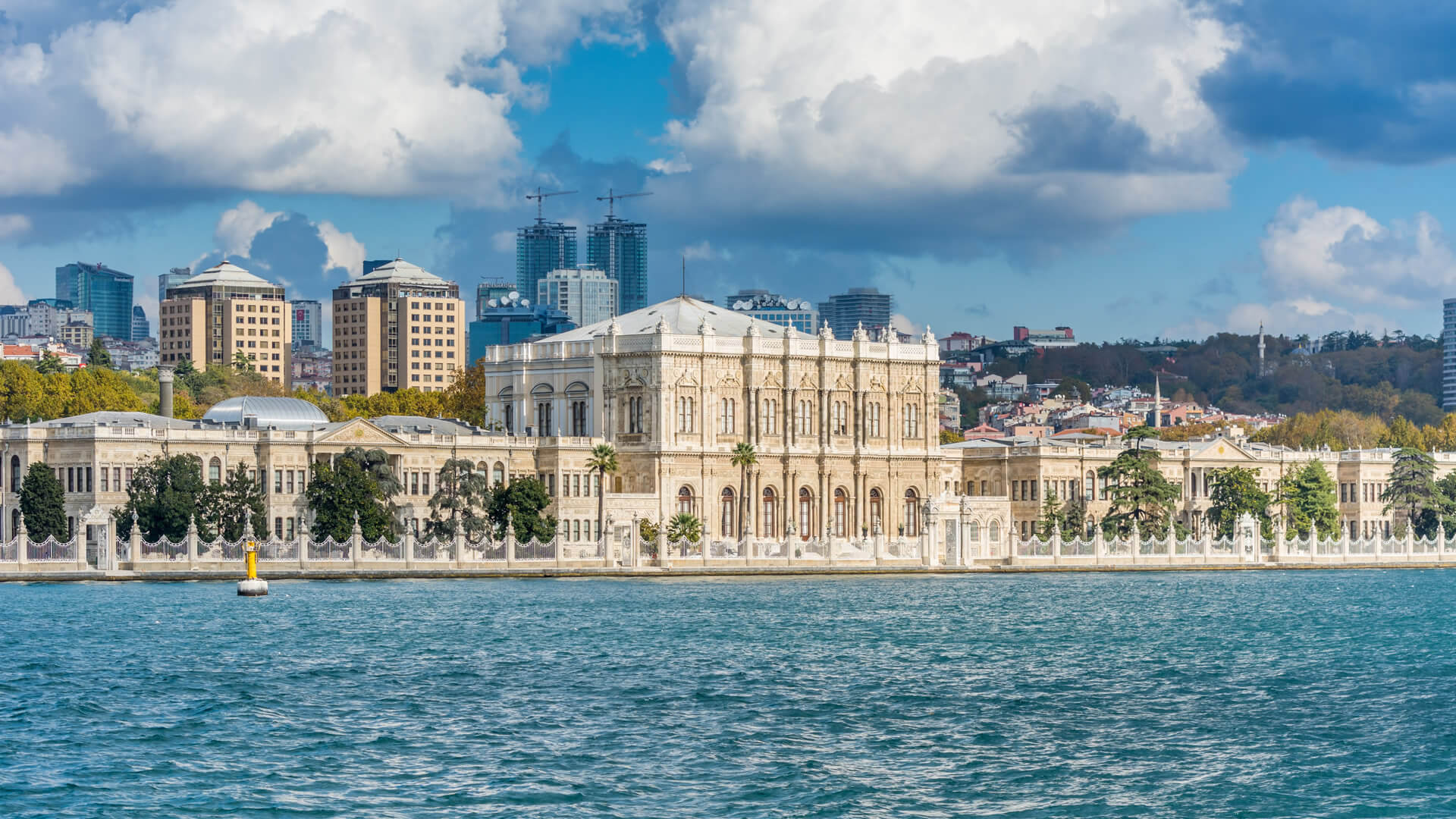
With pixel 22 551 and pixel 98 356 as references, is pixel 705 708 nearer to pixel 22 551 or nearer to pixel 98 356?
pixel 22 551

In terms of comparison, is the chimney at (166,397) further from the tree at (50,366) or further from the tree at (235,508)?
the tree at (50,366)

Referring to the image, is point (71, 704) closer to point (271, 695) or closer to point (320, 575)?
point (271, 695)

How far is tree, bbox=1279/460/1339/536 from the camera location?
116 m

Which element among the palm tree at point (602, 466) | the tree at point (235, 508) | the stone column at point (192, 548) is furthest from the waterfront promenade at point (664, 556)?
the palm tree at point (602, 466)

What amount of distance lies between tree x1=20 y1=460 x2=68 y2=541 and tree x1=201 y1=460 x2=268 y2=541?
18.2ft

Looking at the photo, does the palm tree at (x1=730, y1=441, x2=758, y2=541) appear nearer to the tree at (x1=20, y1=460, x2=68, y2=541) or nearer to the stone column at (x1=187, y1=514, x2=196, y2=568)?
the tree at (x1=20, y1=460, x2=68, y2=541)

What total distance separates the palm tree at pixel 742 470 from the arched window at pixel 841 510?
→ 4.92m

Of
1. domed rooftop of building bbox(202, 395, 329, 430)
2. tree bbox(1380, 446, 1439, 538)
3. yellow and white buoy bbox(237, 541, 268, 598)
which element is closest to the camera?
yellow and white buoy bbox(237, 541, 268, 598)

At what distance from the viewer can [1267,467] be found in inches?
4756

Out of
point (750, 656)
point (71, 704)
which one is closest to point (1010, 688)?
point (750, 656)

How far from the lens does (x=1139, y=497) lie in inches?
4134

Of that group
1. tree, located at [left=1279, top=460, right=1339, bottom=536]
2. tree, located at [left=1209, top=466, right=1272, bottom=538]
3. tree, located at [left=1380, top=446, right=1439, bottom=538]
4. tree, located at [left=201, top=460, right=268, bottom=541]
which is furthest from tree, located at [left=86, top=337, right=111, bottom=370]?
tree, located at [left=1380, top=446, right=1439, bottom=538]

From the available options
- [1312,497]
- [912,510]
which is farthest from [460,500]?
[1312,497]

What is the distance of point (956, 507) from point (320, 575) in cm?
2810
